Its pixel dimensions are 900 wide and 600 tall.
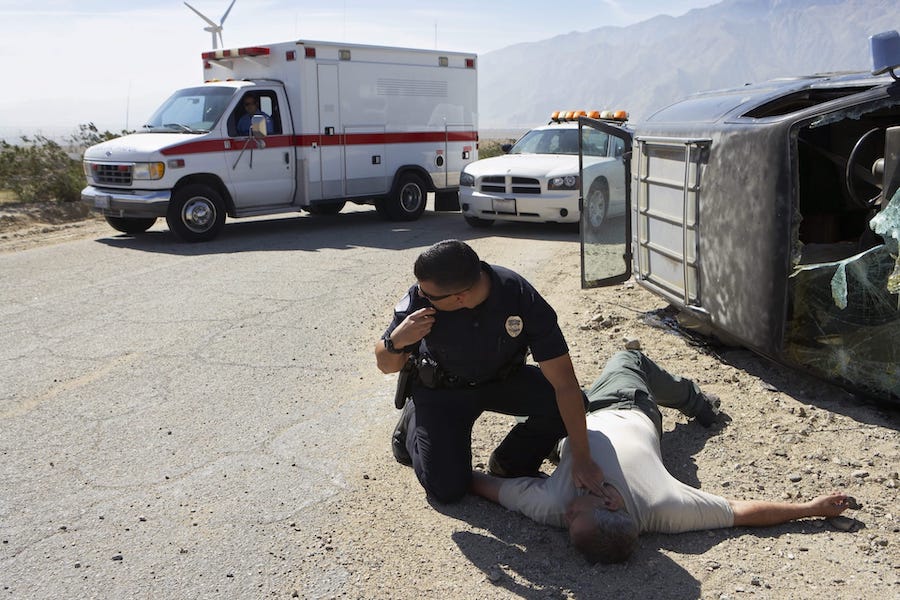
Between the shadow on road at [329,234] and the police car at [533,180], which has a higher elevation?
the police car at [533,180]

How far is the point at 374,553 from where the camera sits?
3732 mm

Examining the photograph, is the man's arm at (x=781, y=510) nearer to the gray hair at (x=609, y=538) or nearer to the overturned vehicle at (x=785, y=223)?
the gray hair at (x=609, y=538)

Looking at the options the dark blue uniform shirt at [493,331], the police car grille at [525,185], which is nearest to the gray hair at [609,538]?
the dark blue uniform shirt at [493,331]

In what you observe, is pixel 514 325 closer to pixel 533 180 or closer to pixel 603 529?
pixel 603 529

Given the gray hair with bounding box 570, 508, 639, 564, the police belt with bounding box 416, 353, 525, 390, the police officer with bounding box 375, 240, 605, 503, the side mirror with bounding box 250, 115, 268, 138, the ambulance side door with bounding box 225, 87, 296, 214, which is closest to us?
the gray hair with bounding box 570, 508, 639, 564

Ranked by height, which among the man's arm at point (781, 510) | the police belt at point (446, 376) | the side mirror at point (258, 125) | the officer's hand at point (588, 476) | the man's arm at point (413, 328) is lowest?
the man's arm at point (781, 510)

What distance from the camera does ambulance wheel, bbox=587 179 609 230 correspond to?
27.8 feet

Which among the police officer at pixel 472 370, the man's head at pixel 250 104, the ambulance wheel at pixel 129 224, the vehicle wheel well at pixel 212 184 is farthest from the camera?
the ambulance wheel at pixel 129 224

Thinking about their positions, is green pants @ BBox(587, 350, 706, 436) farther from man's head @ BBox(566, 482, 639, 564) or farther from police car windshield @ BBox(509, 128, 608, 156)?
police car windshield @ BBox(509, 128, 608, 156)

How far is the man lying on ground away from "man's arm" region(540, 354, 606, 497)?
0.05m

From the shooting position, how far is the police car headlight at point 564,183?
1246 cm

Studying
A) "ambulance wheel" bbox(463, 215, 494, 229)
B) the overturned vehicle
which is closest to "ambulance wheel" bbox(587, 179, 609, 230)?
the overturned vehicle

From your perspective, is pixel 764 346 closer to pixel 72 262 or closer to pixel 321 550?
pixel 321 550

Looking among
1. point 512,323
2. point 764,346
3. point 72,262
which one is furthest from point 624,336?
point 72,262
